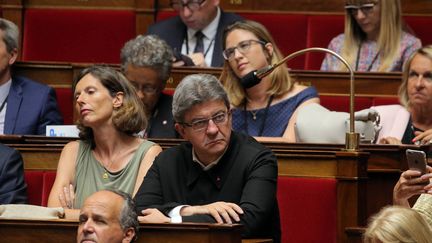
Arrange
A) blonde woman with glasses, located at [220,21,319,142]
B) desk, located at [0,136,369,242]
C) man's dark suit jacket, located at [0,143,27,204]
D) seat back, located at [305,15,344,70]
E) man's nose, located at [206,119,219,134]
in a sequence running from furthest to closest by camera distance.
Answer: seat back, located at [305,15,344,70]
blonde woman with glasses, located at [220,21,319,142]
man's dark suit jacket, located at [0,143,27,204]
desk, located at [0,136,369,242]
man's nose, located at [206,119,219,134]

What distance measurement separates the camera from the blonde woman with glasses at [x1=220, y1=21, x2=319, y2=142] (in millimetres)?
4051

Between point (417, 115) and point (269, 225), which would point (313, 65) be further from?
point (269, 225)

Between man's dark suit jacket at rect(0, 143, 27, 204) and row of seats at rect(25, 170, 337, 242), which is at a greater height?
man's dark suit jacket at rect(0, 143, 27, 204)

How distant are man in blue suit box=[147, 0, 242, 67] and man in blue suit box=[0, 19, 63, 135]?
0.61 m

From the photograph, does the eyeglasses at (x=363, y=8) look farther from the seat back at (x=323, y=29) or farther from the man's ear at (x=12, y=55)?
the man's ear at (x=12, y=55)

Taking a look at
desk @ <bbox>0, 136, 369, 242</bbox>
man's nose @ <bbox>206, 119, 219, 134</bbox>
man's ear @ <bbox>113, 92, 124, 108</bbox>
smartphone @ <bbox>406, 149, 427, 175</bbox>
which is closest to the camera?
smartphone @ <bbox>406, 149, 427, 175</bbox>

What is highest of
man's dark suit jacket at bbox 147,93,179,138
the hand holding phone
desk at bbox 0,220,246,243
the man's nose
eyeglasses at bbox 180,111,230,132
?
man's dark suit jacket at bbox 147,93,179,138

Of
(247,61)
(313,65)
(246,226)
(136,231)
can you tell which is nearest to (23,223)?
(136,231)

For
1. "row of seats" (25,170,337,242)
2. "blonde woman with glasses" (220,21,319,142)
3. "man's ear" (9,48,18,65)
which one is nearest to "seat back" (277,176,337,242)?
"row of seats" (25,170,337,242)

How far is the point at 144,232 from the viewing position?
113 inches

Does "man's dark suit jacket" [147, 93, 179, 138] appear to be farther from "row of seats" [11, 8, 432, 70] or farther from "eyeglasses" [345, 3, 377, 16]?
"row of seats" [11, 8, 432, 70]

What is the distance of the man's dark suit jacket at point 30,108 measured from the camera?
4.27 metres

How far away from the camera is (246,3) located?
523 centimetres

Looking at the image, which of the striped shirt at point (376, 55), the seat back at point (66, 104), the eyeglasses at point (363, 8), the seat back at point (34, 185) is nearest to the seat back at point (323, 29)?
the striped shirt at point (376, 55)
